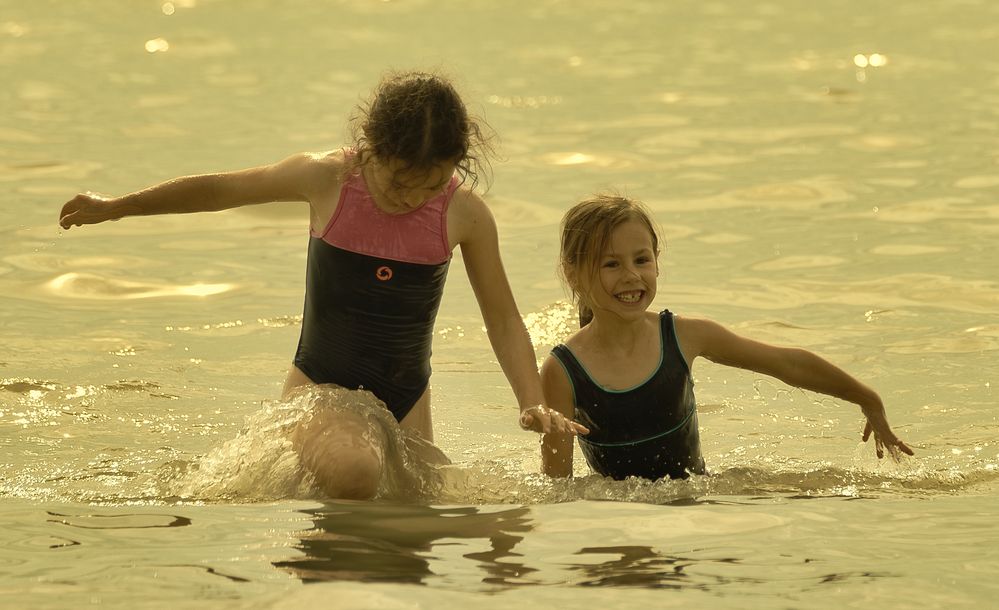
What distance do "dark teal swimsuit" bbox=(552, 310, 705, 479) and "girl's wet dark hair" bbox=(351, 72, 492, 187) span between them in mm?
953

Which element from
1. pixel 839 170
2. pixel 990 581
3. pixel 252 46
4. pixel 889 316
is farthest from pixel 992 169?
pixel 252 46

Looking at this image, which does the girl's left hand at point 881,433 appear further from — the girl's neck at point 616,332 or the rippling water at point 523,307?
the girl's neck at point 616,332

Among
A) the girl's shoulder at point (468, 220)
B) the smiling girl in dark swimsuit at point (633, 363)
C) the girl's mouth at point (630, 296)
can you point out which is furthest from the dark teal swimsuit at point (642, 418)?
the girl's shoulder at point (468, 220)

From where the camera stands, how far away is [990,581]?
12.1 feet

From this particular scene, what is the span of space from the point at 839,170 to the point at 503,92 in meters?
4.01

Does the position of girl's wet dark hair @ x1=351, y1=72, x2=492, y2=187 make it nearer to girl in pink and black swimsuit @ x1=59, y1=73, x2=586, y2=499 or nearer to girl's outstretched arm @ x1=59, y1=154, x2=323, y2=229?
girl in pink and black swimsuit @ x1=59, y1=73, x2=586, y2=499

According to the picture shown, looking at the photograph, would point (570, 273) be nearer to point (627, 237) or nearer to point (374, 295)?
point (627, 237)

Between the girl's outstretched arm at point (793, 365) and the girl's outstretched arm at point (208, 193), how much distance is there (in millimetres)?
1482

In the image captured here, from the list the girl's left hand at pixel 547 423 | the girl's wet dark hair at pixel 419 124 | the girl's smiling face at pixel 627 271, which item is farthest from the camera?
the girl's smiling face at pixel 627 271

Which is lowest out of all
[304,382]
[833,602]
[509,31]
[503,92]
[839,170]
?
[833,602]

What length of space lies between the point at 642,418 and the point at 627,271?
542 mm

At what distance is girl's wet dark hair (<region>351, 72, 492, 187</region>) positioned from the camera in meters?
4.67

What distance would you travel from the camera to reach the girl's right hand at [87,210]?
199 inches

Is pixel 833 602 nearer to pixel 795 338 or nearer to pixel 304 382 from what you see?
pixel 304 382
